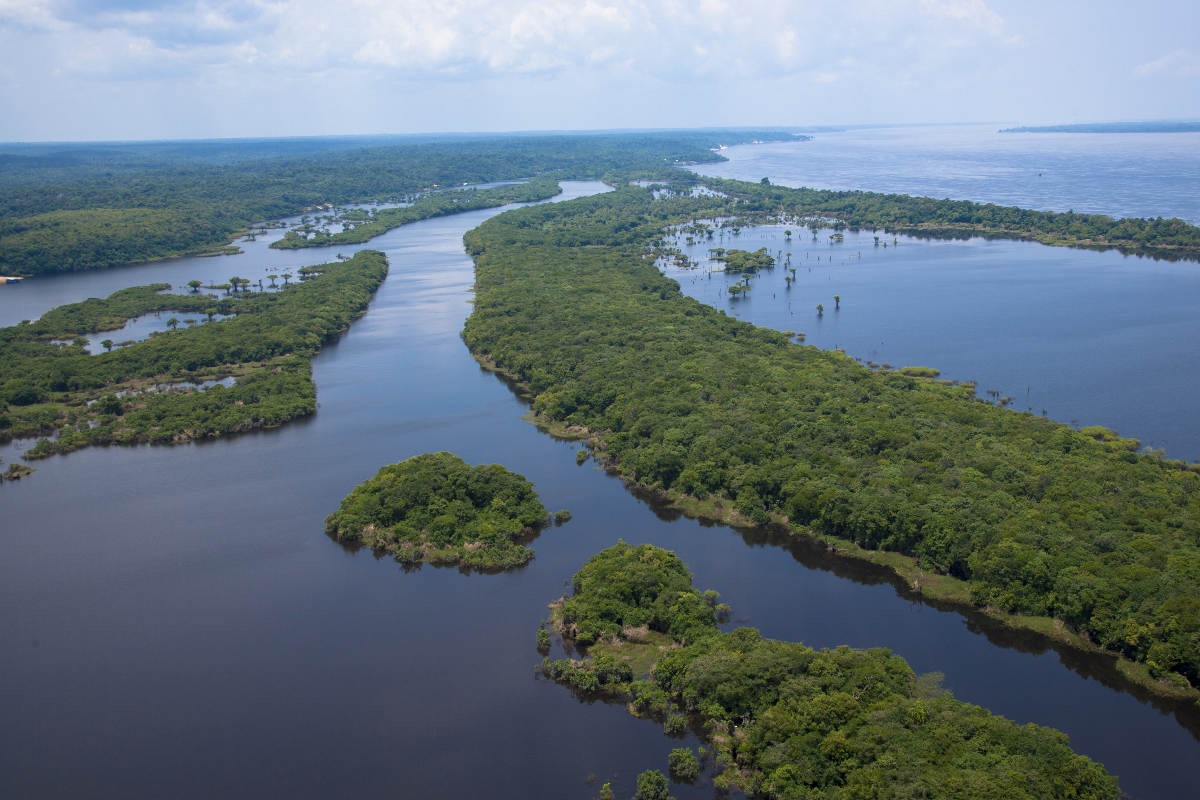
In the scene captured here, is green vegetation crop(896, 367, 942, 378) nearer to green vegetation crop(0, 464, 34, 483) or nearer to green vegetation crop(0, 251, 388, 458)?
green vegetation crop(0, 251, 388, 458)

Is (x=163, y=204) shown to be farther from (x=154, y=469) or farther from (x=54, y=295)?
(x=154, y=469)

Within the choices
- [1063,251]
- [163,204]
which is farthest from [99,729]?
[163,204]

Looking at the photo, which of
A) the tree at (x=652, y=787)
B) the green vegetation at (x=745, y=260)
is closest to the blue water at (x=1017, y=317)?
the green vegetation at (x=745, y=260)

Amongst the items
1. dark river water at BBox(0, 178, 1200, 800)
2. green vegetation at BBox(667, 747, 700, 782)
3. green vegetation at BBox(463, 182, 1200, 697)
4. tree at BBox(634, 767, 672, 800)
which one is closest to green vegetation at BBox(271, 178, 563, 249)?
green vegetation at BBox(463, 182, 1200, 697)

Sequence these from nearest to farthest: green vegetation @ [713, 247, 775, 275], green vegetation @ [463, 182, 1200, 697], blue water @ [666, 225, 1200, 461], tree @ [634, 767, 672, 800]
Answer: tree @ [634, 767, 672, 800] < green vegetation @ [463, 182, 1200, 697] < blue water @ [666, 225, 1200, 461] < green vegetation @ [713, 247, 775, 275]

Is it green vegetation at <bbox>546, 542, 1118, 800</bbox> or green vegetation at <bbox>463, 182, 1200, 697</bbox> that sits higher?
green vegetation at <bbox>463, 182, 1200, 697</bbox>

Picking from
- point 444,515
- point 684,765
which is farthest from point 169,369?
point 684,765
